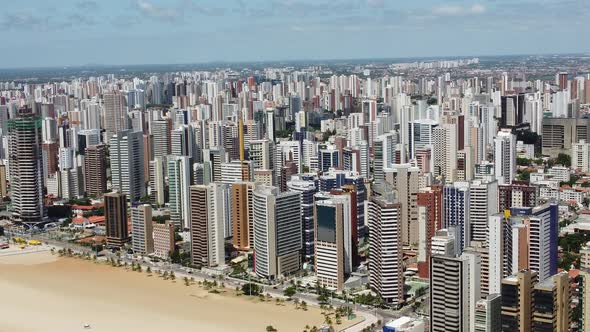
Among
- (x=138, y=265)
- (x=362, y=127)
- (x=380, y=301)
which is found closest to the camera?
(x=380, y=301)

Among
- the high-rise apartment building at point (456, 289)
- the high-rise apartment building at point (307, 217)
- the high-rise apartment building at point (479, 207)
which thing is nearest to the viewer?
the high-rise apartment building at point (456, 289)

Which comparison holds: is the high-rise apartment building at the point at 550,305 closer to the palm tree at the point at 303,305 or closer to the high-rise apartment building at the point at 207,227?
the palm tree at the point at 303,305

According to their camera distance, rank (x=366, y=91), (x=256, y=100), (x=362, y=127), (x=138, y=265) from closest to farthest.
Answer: (x=138, y=265)
(x=362, y=127)
(x=256, y=100)
(x=366, y=91)

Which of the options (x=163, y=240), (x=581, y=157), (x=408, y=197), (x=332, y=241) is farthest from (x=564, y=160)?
(x=163, y=240)

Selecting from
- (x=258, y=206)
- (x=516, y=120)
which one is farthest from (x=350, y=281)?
(x=516, y=120)

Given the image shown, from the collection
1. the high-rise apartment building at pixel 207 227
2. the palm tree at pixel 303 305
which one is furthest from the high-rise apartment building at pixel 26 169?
the palm tree at pixel 303 305

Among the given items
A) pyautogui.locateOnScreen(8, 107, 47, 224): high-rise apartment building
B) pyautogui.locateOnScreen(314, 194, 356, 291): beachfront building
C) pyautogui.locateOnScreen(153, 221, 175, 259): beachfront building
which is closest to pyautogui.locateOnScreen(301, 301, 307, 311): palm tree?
pyautogui.locateOnScreen(314, 194, 356, 291): beachfront building

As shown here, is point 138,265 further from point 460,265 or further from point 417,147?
point 417,147

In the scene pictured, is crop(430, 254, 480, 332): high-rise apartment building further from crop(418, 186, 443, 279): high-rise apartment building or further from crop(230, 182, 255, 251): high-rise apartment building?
crop(230, 182, 255, 251): high-rise apartment building
